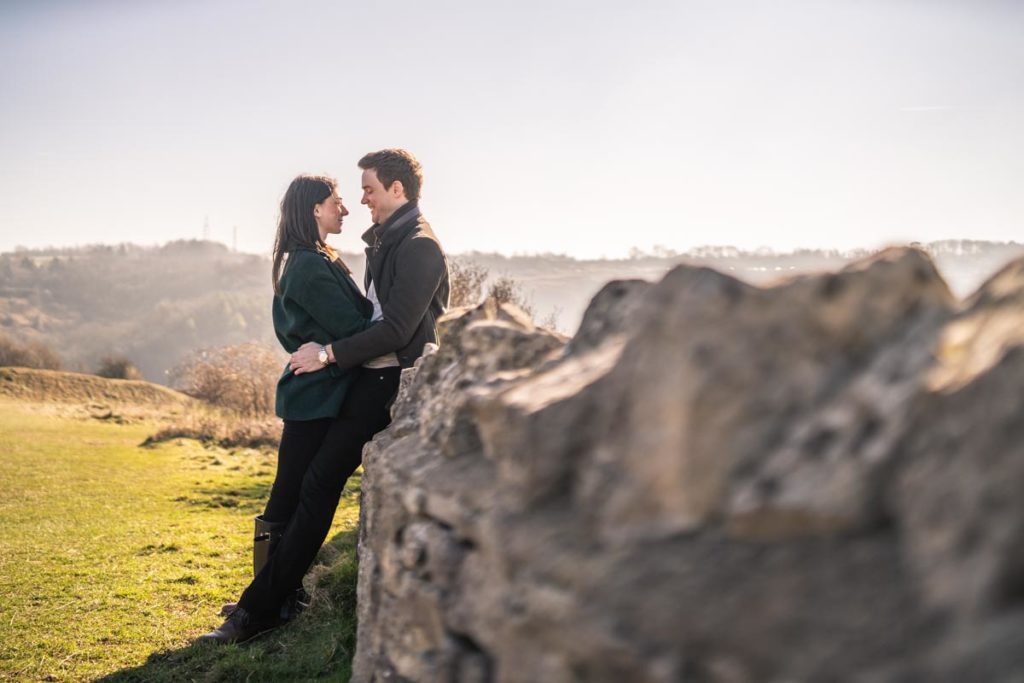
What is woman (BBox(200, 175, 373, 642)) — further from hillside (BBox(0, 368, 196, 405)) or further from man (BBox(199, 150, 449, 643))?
hillside (BBox(0, 368, 196, 405))

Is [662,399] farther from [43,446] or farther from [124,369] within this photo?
[124,369]

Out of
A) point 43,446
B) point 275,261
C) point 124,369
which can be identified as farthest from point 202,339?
point 275,261

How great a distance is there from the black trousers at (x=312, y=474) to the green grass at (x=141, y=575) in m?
0.37

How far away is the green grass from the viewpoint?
5.04m

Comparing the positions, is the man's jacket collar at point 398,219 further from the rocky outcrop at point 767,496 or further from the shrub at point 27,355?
the shrub at point 27,355

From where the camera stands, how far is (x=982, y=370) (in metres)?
1.42

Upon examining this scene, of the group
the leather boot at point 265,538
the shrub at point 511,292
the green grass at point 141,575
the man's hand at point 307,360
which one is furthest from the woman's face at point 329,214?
the shrub at point 511,292

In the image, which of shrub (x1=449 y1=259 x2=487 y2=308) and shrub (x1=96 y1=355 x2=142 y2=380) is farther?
shrub (x1=96 y1=355 x2=142 y2=380)

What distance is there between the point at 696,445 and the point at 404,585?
4.72ft

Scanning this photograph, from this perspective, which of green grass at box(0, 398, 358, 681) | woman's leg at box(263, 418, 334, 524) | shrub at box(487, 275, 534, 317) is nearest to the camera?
green grass at box(0, 398, 358, 681)

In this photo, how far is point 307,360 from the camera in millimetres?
4945

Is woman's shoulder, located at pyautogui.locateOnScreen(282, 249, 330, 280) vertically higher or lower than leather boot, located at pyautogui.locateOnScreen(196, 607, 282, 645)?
higher

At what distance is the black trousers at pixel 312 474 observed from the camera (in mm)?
4996

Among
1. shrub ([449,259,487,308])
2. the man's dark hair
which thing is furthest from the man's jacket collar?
shrub ([449,259,487,308])
